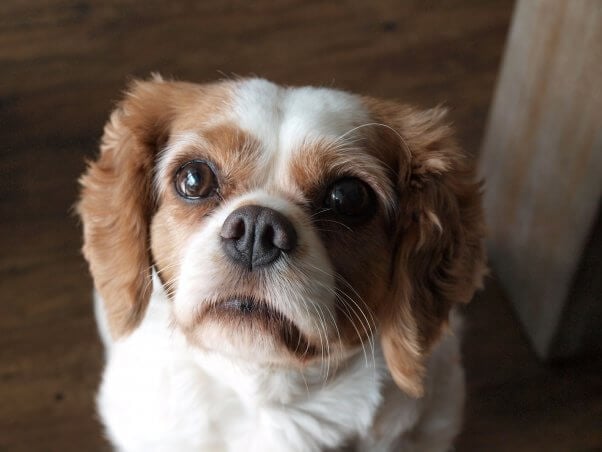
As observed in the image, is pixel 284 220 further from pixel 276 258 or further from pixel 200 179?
pixel 200 179

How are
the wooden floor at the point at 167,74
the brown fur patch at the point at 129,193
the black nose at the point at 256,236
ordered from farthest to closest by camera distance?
the wooden floor at the point at 167,74, the brown fur patch at the point at 129,193, the black nose at the point at 256,236

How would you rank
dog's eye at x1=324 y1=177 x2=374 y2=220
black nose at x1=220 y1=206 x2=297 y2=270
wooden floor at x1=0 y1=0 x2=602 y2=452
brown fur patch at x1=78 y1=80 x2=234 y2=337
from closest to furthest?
black nose at x1=220 y1=206 x2=297 y2=270 → dog's eye at x1=324 y1=177 x2=374 y2=220 → brown fur patch at x1=78 y1=80 x2=234 y2=337 → wooden floor at x1=0 y1=0 x2=602 y2=452

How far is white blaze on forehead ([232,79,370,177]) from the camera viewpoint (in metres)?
1.12

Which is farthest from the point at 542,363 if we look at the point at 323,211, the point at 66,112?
the point at 66,112

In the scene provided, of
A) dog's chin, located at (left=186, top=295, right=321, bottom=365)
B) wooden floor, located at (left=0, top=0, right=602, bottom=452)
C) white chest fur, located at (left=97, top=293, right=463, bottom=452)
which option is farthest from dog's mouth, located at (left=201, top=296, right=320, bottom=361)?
wooden floor, located at (left=0, top=0, right=602, bottom=452)

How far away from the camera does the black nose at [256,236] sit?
1022 millimetres

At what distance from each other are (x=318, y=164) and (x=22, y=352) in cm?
110

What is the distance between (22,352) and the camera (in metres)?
1.88

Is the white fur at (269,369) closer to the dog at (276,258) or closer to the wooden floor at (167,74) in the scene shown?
the dog at (276,258)

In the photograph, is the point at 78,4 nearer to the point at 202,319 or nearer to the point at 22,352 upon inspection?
the point at 22,352

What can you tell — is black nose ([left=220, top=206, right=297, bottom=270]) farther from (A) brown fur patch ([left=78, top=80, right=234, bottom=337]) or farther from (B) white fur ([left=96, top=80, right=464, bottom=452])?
(A) brown fur patch ([left=78, top=80, right=234, bottom=337])

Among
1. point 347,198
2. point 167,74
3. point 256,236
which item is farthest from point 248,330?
point 167,74

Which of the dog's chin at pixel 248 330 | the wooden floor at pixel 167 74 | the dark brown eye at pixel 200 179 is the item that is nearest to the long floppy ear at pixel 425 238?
the dog's chin at pixel 248 330

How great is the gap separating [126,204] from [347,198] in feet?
1.17
